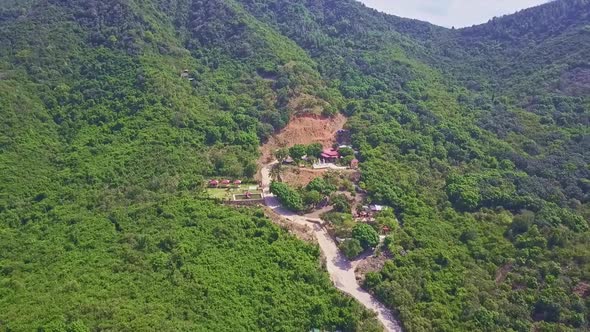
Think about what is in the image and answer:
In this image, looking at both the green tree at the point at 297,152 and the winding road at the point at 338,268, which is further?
the green tree at the point at 297,152

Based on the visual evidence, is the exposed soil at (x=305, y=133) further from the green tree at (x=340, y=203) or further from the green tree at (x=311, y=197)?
the green tree at (x=340, y=203)

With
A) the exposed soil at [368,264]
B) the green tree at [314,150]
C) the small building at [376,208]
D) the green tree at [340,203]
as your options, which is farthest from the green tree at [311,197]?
the green tree at [314,150]

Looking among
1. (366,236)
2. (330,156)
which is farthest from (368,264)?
(330,156)

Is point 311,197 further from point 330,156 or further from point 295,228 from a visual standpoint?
point 330,156

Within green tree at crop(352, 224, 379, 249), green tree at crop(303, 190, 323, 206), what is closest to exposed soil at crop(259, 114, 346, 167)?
green tree at crop(303, 190, 323, 206)

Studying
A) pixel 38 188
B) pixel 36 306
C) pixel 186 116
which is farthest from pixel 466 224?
pixel 38 188

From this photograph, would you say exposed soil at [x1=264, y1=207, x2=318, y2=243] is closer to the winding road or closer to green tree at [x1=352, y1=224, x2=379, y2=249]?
the winding road
